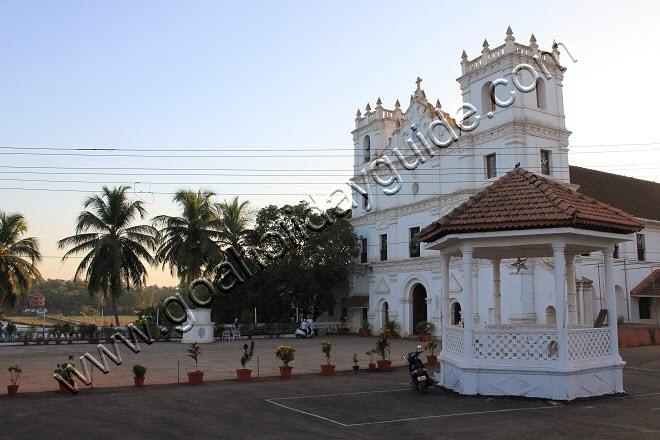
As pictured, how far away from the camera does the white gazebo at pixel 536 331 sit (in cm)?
1206

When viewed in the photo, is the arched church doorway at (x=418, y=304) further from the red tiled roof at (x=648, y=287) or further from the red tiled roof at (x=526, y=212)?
the red tiled roof at (x=526, y=212)

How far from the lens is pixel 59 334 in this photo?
104 ft

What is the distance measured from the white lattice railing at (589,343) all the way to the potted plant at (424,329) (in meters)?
19.2

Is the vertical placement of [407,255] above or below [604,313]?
above

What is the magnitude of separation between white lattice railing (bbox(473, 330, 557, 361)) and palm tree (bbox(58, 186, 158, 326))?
988 inches

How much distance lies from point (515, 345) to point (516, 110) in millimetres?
19808

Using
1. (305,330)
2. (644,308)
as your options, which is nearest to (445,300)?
(305,330)

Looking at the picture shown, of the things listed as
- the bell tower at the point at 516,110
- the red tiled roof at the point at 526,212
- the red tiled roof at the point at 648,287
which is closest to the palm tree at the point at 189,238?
the bell tower at the point at 516,110

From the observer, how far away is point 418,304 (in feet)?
119

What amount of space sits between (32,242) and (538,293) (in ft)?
92.1

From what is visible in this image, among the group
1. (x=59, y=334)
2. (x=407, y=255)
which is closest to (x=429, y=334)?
(x=407, y=255)

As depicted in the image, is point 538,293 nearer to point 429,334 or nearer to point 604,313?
point 429,334

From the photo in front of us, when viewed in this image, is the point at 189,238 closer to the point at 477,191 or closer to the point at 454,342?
the point at 477,191

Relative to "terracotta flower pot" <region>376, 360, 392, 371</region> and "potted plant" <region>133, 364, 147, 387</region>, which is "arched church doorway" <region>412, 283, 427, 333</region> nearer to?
"terracotta flower pot" <region>376, 360, 392, 371</region>
